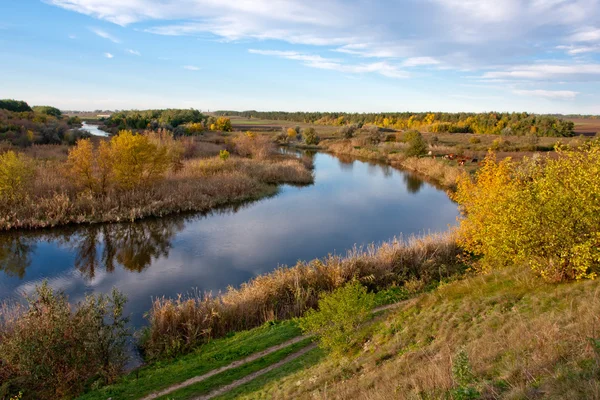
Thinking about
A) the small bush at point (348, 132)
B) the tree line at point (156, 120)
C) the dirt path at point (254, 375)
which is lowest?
the dirt path at point (254, 375)

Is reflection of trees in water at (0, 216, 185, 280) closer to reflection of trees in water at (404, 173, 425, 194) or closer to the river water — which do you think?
the river water

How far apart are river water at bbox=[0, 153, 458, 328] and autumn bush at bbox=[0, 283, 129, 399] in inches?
133

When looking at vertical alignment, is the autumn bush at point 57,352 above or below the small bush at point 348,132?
below

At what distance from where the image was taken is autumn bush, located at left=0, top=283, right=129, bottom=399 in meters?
8.62

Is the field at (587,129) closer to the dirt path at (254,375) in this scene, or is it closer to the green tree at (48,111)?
the dirt path at (254,375)

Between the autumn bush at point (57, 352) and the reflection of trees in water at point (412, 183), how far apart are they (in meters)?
30.9

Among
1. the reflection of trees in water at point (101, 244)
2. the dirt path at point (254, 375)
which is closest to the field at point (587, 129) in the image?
the reflection of trees in water at point (101, 244)

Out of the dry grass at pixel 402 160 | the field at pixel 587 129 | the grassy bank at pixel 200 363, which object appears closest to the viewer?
the grassy bank at pixel 200 363

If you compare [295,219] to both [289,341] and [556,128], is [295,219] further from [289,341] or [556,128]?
[556,128]

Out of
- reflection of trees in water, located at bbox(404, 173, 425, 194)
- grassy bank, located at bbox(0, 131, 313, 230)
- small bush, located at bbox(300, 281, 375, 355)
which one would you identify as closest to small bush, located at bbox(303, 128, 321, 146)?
reflection of trees in water, located at bbox(404, 173, 425, 194)

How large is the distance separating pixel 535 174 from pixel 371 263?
656 cm

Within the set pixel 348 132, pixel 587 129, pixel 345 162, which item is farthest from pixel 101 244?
pixel 587 129

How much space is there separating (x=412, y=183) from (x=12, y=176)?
111 ft

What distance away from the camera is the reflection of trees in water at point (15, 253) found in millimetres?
17797
